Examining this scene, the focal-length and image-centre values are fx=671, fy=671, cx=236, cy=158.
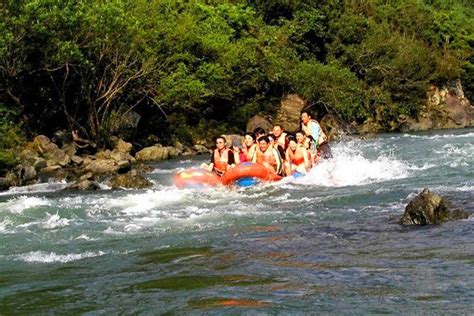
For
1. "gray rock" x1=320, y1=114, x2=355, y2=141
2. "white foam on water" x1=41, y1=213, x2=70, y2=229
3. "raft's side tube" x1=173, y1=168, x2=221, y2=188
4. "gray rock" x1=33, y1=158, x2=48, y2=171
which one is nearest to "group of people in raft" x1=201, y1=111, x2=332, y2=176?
"raft's side tube" x1=173, y1=168, x2=221, y2=188

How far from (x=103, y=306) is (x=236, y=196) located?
7.64 meters

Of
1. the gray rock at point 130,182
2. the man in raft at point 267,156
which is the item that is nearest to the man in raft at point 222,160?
the man in raft at point 267,156

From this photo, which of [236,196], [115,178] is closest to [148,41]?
[115,178]

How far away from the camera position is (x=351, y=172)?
1575cm

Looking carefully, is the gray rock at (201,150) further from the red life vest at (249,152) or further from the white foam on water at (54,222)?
the white foam on water at (54,222)

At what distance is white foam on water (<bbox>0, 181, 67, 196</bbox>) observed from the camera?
16.5 meters

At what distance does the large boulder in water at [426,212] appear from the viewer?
28.3ft

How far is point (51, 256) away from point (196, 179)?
683 cm

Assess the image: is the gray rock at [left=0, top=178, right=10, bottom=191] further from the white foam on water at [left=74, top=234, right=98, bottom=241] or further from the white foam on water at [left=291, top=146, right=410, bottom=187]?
the white foam on water at [left=74, top=234, right=98, bottom=241]

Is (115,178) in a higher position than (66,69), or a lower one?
lower

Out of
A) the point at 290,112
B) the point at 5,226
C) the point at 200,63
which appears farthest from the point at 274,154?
the point at 290,112

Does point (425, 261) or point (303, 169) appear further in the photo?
point (303, 169)

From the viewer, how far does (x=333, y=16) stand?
1577 inches

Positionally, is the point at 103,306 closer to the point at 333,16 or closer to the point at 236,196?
the point at 236,196
